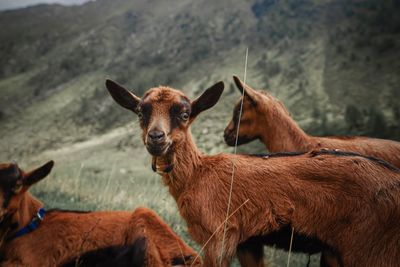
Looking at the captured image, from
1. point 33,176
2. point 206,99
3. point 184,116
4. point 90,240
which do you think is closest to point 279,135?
point 206,99

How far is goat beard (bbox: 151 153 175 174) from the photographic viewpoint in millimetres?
3529

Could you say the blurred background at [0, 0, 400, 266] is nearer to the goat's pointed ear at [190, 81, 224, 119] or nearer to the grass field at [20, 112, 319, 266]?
the grass field at [20, 112, 319, 266]

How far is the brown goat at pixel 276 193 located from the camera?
2.79 metres

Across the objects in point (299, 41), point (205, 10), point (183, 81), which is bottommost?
point (183, 81)


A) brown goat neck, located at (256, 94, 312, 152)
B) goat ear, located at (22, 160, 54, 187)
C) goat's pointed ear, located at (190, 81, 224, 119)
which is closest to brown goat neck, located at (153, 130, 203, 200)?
goat's pointed ear, located at (190, 81, 224, 119)

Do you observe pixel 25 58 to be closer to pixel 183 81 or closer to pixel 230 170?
pixel 183 81

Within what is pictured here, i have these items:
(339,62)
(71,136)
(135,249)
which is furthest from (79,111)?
(135,249)

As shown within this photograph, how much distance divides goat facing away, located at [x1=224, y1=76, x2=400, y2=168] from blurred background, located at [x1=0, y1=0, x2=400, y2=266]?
5.69ft

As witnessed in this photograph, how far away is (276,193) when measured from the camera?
309 cm

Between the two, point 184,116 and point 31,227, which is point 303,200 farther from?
point 31,227

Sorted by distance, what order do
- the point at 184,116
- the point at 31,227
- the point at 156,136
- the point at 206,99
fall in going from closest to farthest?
1. the point at 156,136
2. the point at 184,116
3. the point at 206,99
4. the point at 31,227

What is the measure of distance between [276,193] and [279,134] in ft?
8.11

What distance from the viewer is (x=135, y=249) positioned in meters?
4.11

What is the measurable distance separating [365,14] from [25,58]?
41.4 m
